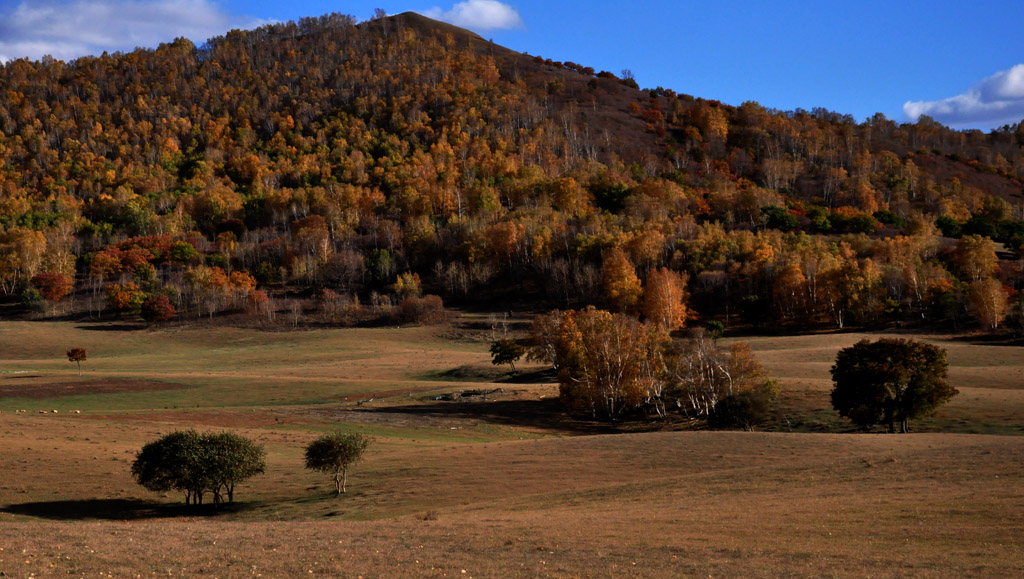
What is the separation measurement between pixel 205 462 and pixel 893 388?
158ft

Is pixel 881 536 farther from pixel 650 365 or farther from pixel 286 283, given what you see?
pixel 286 283

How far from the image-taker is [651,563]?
2275 cm

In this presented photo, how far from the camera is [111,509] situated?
127 ft

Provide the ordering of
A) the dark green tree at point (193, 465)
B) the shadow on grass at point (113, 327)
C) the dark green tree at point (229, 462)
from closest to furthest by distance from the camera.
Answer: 1. the dark green tree at point (193, 465)
2. the dark green tree at point (229, 462)
3. the shadow on grass at point (113, 327)

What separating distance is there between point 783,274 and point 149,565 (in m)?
123

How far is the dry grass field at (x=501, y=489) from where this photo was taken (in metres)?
23.0

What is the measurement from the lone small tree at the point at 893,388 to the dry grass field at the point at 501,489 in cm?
184

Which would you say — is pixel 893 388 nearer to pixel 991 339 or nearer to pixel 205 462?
pixel 205 462

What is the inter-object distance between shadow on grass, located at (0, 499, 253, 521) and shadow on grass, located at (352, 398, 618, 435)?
30621 mm

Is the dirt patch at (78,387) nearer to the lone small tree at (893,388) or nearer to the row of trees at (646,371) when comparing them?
the row of trees at (646,371)

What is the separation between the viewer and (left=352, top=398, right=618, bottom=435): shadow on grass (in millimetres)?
70062

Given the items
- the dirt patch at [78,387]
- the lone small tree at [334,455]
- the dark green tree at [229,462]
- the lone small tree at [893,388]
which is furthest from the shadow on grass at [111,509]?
the lone small tree at [893,388]

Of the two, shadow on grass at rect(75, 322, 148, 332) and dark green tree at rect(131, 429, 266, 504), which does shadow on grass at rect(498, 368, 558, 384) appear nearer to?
dark green tree at rect(131, 429, 266, 504)

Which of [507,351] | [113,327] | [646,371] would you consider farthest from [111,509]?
[113,327]
